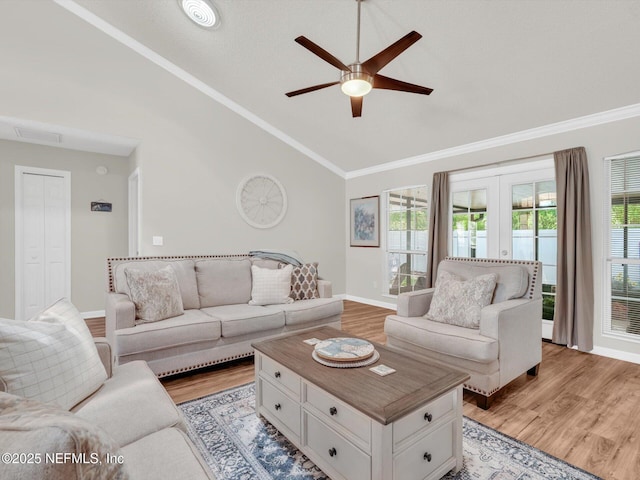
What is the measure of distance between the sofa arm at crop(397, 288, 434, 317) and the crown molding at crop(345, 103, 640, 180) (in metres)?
2.31

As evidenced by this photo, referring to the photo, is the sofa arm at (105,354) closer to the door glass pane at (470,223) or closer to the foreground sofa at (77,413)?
the foreground sofa at (77,413)

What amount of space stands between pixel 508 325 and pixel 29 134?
5511 millimetres

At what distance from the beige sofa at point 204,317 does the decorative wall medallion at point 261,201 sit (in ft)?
4.48

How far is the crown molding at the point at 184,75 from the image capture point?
12.2 feet

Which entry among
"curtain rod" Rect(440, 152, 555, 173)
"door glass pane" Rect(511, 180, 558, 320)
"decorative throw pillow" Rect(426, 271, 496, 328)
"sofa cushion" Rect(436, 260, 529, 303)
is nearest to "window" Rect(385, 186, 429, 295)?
"curtain rod" Rect(440, 152, 555, 173)

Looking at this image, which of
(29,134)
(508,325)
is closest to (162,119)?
(29,134)

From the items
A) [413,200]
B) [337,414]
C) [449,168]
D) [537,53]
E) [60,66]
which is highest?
[60,66]

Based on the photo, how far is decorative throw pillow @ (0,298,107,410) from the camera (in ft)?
3.61

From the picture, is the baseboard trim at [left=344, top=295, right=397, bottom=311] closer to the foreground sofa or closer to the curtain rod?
the curtain rod

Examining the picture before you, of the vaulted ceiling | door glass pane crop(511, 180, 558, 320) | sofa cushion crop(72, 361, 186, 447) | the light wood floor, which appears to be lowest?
the light wood floor

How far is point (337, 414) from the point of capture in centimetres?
149

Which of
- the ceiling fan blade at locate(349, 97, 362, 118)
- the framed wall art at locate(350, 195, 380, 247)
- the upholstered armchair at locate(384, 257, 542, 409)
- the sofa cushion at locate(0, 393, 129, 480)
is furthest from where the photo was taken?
the framed wall art at locate(350, 195, 380, 247)

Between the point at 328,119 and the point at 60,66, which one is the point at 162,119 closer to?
the point at 60,66

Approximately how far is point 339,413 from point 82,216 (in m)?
5.06
